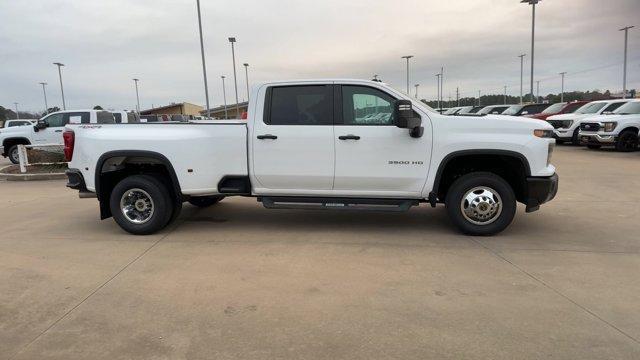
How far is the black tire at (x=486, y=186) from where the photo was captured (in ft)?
19.0

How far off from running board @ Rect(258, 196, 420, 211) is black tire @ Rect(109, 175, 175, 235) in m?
1.35

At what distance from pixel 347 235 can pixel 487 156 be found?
199 centimetres

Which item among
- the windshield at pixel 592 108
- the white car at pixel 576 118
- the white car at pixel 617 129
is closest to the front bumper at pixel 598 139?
the white car at pixel 617 129

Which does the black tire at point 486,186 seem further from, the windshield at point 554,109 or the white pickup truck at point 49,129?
the windshield at point 554,109

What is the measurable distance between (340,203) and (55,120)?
1299 centimetres

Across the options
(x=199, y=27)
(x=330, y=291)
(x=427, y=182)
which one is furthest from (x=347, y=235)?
(x=199, y=27)

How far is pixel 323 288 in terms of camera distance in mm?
4363

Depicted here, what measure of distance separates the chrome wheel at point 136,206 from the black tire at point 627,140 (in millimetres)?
15484

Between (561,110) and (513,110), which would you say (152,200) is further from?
(513,110)

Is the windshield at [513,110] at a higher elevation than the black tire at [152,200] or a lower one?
higher

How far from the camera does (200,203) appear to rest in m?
7.86

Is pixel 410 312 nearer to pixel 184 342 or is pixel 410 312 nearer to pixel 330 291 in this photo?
pixel 330 291

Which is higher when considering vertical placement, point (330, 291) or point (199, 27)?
point (199, 27)

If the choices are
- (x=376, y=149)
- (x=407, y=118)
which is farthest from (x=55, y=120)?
(x=407, y=118)
